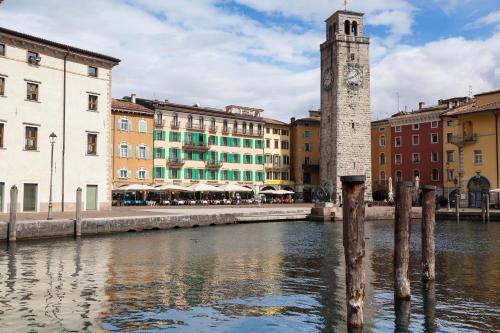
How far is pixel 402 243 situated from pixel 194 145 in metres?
60.0

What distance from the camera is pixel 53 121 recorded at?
37906 millimetres

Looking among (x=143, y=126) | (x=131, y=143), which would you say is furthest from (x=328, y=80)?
(x=131, y=143)

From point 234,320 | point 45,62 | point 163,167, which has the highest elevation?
point 45,62

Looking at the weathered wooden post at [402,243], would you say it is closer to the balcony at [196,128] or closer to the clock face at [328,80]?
the clock face at [328,80]

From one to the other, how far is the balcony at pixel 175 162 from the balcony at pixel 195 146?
203cm

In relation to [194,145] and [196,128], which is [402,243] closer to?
[194,145]

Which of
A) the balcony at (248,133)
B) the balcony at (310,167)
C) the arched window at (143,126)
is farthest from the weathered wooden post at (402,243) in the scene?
the balcony at (310,167)

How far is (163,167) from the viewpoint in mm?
68250

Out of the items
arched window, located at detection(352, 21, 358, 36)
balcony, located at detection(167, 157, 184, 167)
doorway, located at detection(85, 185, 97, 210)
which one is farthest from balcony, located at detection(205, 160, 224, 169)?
doorway, located at detection(85, 185, 97, 210)

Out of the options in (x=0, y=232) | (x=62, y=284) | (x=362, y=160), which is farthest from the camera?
(x=362, y=160)

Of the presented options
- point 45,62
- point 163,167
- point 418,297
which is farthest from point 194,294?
point 163,167

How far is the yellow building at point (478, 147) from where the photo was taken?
186ft

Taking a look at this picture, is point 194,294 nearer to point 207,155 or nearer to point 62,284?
point 62,284

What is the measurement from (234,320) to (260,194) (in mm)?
68360
